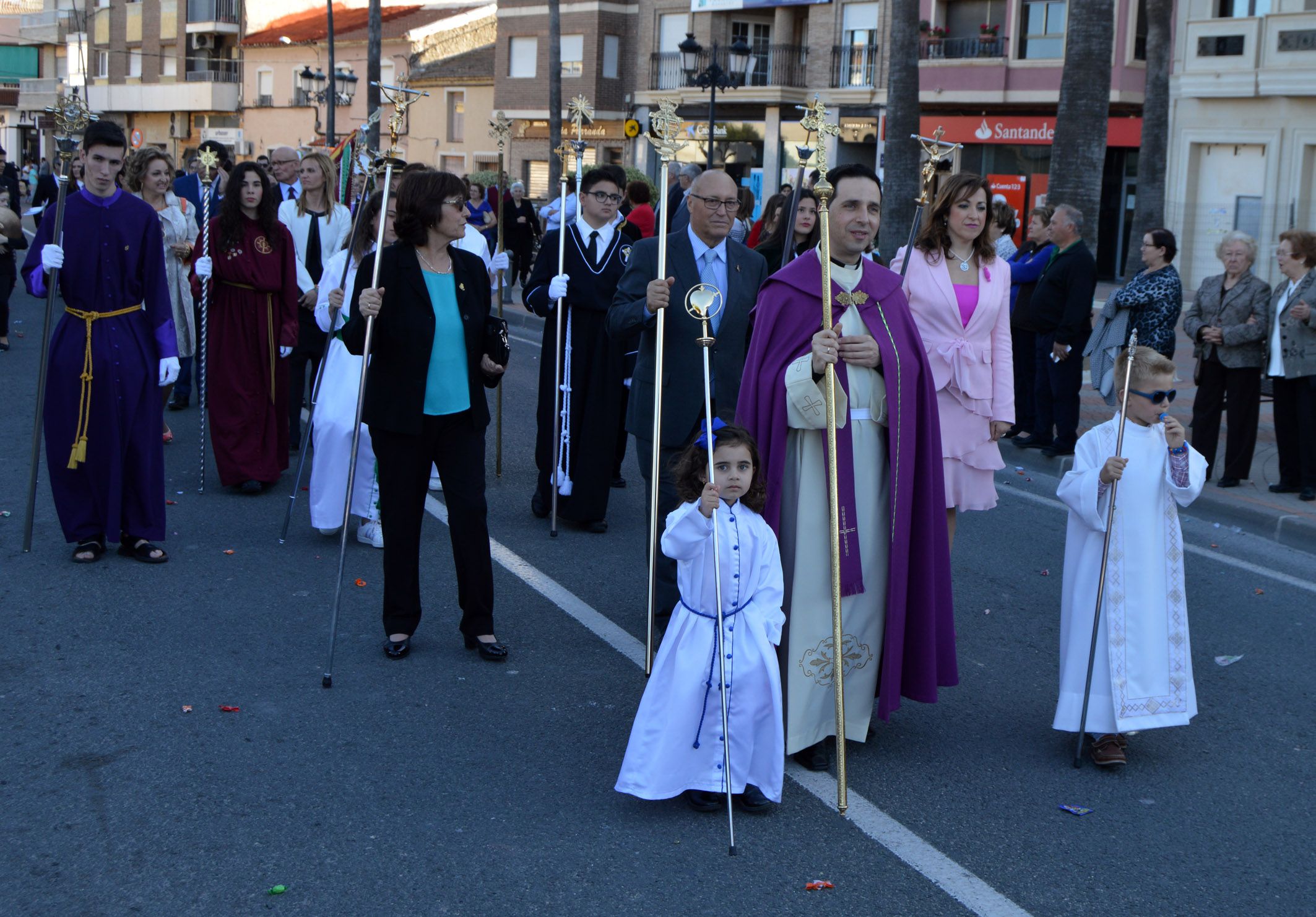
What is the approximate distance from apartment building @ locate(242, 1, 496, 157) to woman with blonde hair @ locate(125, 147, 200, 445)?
38.5 meters

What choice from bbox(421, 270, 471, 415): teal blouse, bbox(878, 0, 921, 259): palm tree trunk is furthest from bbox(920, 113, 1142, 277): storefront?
bbox(421, 270, 471, 415): teal blouse

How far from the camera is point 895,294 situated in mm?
4922

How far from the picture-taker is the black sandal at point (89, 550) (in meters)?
7.13

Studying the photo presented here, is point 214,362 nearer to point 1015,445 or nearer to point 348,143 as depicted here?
point 348,143

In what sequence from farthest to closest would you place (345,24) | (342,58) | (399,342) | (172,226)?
(345,24) < (342,58) < (172,226) < (399,342)

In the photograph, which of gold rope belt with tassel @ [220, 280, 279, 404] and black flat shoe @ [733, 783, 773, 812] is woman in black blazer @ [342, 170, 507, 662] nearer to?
black flat shoe @ [733, 783, 773, 812]

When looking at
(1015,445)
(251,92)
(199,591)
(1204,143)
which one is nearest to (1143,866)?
(199,591)

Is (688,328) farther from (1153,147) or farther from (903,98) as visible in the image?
(1153,147)

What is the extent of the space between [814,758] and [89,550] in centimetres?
409

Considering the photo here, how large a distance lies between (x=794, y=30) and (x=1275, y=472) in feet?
108

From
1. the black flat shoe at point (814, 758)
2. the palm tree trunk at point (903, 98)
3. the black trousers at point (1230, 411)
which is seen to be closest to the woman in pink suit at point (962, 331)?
the black flat shoe at point (814, 758)

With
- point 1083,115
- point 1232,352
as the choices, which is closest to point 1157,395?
point 1232,352

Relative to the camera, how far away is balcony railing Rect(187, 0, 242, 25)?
6231 cm

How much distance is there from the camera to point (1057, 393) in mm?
11047
